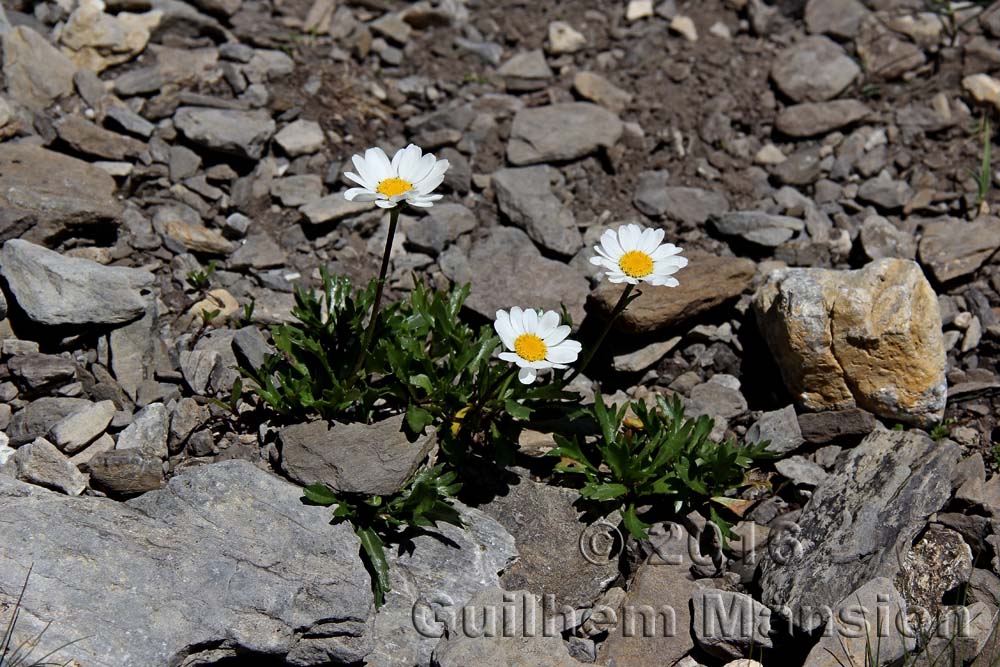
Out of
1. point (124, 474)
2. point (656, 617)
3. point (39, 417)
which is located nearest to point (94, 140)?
point (39, 417)

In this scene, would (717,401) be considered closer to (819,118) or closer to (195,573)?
(819,118)

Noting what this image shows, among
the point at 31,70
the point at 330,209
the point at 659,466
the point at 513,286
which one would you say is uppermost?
the point at 31,70

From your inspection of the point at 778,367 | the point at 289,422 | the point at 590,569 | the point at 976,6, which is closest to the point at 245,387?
the point at 289,422

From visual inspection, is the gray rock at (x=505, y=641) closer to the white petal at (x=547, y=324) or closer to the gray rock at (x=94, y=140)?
the white petal at (x=547, y=324)

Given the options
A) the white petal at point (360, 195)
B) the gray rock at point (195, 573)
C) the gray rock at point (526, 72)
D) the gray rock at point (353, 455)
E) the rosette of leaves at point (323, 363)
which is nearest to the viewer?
the gray rock at point (195, 573)

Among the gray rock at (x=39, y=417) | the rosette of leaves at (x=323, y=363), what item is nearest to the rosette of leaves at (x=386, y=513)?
the rosette of leaves at (x=323, y=363)
